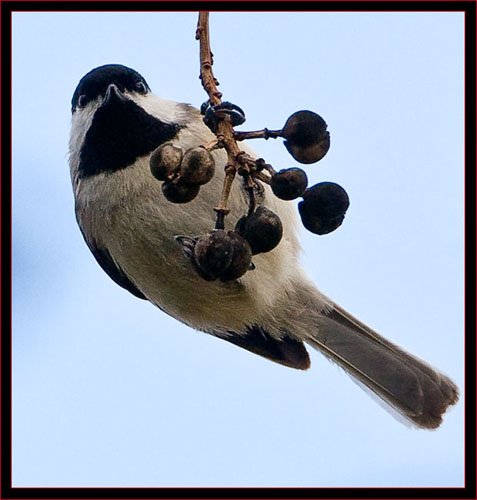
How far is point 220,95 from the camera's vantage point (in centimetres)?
216

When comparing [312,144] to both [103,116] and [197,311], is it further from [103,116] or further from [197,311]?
[197,311]

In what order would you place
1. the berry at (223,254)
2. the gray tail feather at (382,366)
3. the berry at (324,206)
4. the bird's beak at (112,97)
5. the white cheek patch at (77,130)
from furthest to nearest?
the gray tail feather at (382,366) < the white cheek patch at (77,130) < the bird's beak at (112,97) < the berry at (324,206) < the berry at (223,254)

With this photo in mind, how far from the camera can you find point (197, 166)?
198 cm

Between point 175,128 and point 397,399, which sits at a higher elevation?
point 175,128

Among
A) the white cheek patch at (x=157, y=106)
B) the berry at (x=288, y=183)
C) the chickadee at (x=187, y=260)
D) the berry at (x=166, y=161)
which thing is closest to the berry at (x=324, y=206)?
the berry at (x=288, y=183)

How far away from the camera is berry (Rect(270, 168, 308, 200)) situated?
2010 mm

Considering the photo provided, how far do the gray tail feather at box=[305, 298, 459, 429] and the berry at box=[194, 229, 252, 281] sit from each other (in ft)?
7.56

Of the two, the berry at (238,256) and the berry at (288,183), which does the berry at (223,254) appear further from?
the berry at (288,183)

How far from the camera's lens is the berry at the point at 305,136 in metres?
2.07

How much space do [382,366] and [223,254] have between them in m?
2.52

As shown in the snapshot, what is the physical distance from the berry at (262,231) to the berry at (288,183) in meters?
0.07

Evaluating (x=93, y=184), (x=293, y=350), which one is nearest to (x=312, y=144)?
(x=93, y=184)

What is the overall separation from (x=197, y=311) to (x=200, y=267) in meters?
1.74

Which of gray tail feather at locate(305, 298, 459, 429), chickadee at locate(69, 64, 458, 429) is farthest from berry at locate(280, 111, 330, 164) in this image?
gray tail feather at locate(305, 298, 459, 429)
